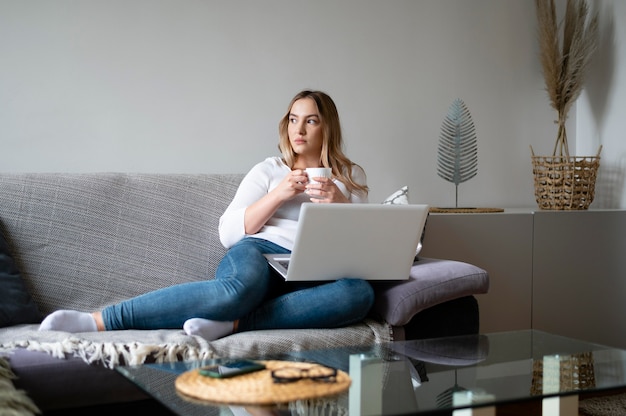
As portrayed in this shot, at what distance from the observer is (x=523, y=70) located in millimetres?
3680

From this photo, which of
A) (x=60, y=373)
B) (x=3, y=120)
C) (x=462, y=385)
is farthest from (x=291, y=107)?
(x=462, y=385)

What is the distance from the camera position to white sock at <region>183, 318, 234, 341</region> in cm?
201

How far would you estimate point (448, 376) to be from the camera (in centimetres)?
151

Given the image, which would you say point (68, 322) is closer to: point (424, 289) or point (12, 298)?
point (12, 298)

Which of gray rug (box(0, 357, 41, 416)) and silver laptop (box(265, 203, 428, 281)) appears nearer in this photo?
gray rug (box(0, 357, 41, 416))

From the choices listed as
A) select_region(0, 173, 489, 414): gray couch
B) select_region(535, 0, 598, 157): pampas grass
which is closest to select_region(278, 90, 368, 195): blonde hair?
select_region(0, 173, 489, 414): gray couch

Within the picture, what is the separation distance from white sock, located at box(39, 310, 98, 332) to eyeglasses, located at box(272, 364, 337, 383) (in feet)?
2.58

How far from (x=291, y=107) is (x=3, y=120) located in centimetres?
96

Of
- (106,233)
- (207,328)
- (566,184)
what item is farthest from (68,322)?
(566,184)

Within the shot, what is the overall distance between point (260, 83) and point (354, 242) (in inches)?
44.3

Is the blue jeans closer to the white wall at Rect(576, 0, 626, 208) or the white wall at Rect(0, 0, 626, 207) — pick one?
the white wall at Rect(0, 0, 626, 207)

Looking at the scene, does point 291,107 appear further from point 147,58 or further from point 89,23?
point 89,23

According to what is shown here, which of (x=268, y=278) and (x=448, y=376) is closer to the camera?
(x=448, y=376)

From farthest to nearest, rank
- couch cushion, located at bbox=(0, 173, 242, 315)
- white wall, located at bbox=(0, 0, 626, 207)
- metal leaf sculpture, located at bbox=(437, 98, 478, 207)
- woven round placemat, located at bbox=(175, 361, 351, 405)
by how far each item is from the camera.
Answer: metal leaf sculpture, located at bbox=(437, 98, 478, 207), white wall, located at bbox=(0, 0, 626, 207), couch cushion, located at bbox=(0, 173, 242, 315), woven round placemat, located at bbox=(175, 361, 351, 405)
